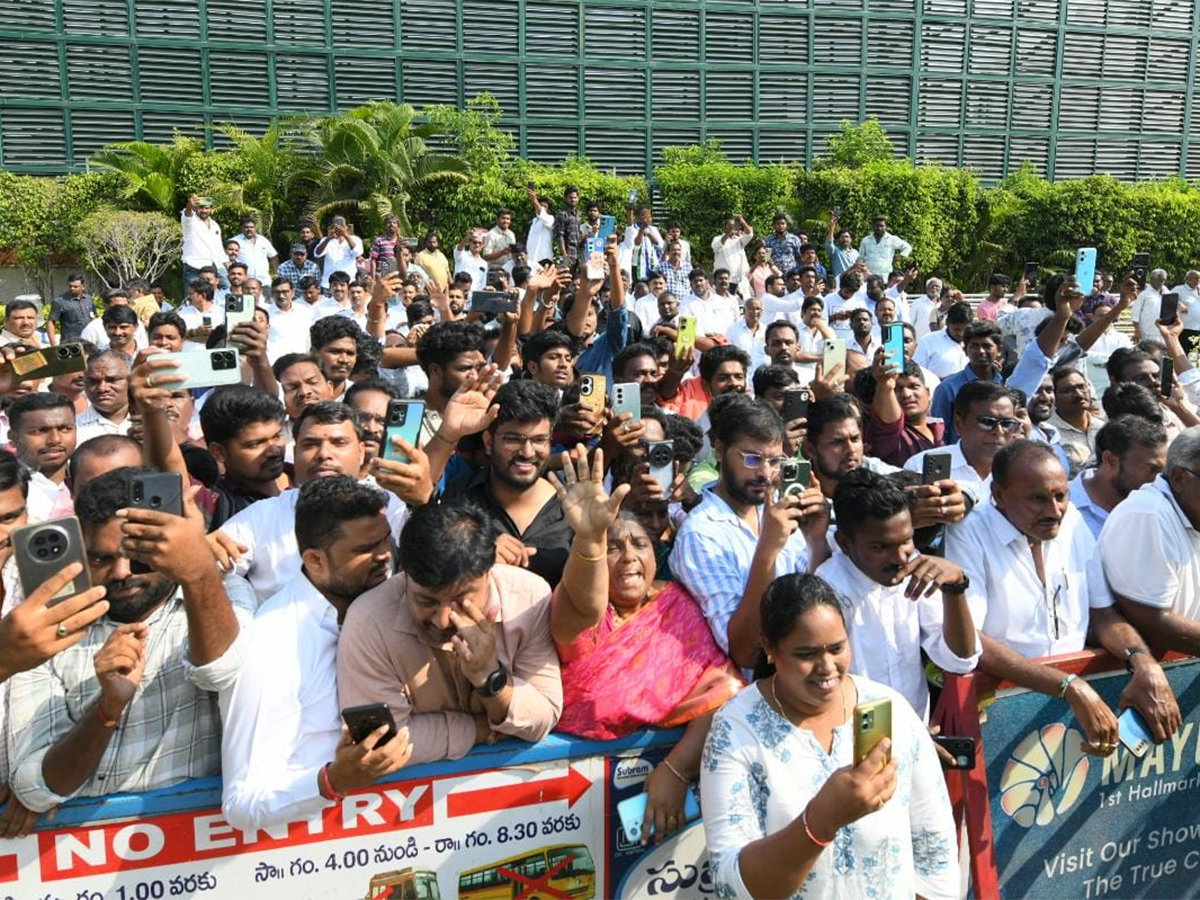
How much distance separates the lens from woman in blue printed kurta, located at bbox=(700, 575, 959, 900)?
2.78m

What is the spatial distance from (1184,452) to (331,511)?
293 cm

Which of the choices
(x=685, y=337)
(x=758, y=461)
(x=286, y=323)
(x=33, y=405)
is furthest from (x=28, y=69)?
(x=758, y=461)

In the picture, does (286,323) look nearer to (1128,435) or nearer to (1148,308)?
(1128,435)

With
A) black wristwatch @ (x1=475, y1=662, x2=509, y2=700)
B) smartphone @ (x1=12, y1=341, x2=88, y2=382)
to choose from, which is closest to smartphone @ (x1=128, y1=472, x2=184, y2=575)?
black wristwatch @ (x1=475, y1=662, x2=509, y2=700)

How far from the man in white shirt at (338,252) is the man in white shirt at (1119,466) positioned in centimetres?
1178

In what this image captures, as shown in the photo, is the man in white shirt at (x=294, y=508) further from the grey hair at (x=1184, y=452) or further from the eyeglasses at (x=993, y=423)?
the eyeglasses at (x=993, y=423)

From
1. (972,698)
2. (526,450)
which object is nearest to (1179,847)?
(972,698)

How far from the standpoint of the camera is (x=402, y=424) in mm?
3729

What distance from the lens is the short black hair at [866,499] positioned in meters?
3.43

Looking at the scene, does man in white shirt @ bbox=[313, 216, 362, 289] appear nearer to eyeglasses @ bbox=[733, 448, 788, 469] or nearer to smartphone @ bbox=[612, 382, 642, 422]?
smartphone @ bbox=[612, 382, 642, 422]

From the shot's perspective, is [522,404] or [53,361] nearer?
[522,404]

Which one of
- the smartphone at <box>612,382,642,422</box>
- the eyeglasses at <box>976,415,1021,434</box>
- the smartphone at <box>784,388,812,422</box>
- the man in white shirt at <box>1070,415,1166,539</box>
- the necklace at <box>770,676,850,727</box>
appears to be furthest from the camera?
the eyeglasses at <box>976,415,1021,434</box>

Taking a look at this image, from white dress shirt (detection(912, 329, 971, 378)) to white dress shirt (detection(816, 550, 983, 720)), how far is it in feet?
21.5

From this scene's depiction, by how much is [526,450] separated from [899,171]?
62.9ft
